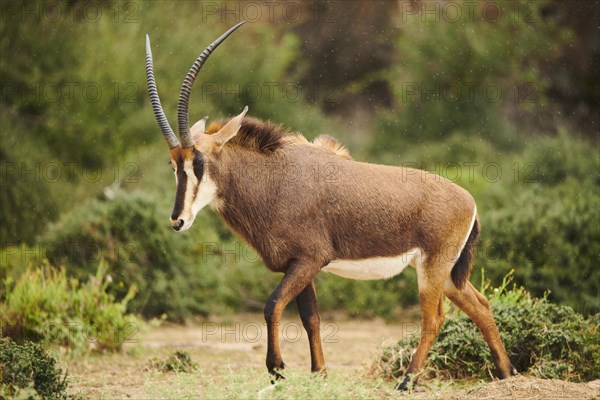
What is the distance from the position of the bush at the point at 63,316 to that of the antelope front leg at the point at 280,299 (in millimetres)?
3431

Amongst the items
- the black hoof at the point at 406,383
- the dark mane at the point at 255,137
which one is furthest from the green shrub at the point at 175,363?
the dark mane at the point at 255,137

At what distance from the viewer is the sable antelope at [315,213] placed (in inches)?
302

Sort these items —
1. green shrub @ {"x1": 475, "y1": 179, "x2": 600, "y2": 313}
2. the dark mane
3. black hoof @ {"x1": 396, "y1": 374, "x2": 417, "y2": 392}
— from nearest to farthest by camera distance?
black hoof @ {"x1": 396, "y1": 374, "x2": 417, "y2": 392} → the dark mane → green shrub @ {"x1": 475, "y1": 179, "x2": 600, "y2": 313}

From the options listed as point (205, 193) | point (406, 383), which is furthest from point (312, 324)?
point (205, 193)

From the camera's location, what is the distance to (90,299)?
35.0ft

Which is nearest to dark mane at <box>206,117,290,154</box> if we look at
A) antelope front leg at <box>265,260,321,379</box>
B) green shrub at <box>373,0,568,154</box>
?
antelope front leg at <box>265,260,321,379</box>

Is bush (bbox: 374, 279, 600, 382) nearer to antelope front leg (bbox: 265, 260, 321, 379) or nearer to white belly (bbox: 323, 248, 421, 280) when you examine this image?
white belly (bbox: 323, 248, 421, 280)

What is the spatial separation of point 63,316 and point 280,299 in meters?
3.95

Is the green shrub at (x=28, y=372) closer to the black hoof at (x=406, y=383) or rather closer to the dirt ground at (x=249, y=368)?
the dirt ground at (x=249, y=368)

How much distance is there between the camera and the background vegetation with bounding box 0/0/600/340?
41.0 ft

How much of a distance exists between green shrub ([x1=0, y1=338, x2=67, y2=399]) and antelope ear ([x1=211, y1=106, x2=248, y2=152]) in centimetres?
225

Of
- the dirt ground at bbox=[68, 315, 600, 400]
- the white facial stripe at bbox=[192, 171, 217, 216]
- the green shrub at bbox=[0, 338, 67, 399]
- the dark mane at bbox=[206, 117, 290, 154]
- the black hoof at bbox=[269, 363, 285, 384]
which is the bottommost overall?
the dirt ground at bbox=[68, 315, 600, 400]

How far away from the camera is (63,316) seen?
1048cm

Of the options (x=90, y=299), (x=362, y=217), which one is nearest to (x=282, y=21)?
(x=90, y=299)
